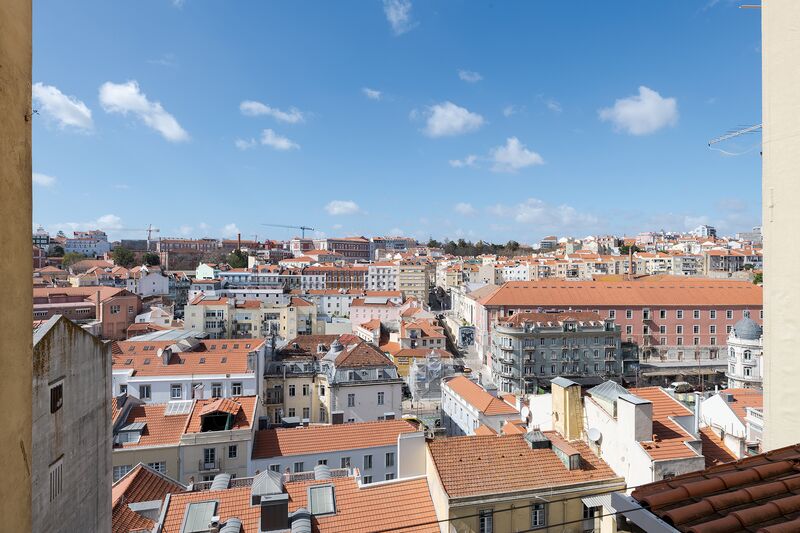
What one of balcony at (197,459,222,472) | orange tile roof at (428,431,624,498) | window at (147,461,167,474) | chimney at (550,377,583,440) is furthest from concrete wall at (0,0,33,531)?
window at (147,461,167,474)

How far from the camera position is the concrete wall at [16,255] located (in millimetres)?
1704

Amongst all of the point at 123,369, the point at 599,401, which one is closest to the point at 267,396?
the point at 123,369

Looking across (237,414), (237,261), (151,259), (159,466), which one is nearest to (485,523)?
(237,414)

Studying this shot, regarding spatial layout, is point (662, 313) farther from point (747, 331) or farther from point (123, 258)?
point (123, 258)

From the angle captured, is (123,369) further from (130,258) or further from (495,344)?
(130,258)

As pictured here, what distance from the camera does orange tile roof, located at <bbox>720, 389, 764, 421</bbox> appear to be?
17.4 metres

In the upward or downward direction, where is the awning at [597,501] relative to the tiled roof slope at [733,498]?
downward

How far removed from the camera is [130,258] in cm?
8981

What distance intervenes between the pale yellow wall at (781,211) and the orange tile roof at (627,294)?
139 ft

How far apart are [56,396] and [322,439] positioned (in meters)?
13.0

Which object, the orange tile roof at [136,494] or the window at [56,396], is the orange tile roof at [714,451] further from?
the orange tile roof at [136,494]

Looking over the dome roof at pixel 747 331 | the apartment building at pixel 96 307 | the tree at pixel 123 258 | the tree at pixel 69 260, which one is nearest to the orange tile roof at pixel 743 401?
the dome roof at pixel 747 331

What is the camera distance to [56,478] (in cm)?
429

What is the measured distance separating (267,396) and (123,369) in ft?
25.0
